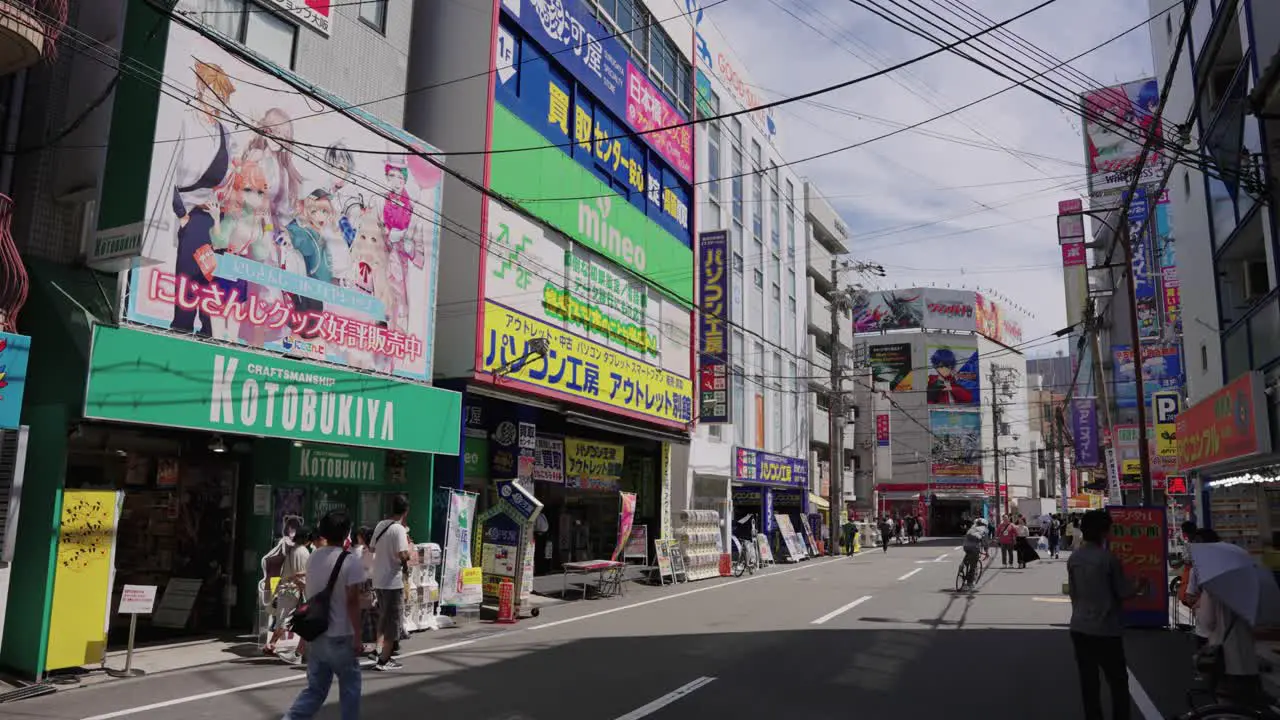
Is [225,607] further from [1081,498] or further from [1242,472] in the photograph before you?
[1081,498]

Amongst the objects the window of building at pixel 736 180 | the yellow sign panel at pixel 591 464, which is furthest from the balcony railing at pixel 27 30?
the window of building at pixel 736 180

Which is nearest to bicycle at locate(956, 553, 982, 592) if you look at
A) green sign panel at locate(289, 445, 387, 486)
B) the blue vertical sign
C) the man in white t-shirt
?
green sign panel at locate(289, 445, 387, 486)

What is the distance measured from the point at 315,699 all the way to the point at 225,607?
28.5ft

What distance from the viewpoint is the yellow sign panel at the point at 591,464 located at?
2328 cm

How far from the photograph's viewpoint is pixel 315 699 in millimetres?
5824

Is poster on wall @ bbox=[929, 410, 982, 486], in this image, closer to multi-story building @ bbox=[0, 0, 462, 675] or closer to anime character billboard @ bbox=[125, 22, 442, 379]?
multi-story building @ bbox=[0, 0, 462, 675]

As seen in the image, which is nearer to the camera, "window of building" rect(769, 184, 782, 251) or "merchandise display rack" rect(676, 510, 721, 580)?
"merchandise display rack" rect(676, 510, 721, 580)

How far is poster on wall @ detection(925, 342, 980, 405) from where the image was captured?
265 ft

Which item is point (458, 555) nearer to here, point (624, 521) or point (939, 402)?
point (624, 521)

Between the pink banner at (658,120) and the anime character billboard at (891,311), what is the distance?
59.3 meters

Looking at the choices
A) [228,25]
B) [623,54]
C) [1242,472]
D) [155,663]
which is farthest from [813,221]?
[155,663]

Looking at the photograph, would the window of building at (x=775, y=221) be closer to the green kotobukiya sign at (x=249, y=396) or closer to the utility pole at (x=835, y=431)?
the utility pole at (x=835, y=431)

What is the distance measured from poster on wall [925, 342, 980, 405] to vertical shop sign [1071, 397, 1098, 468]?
41823 mm

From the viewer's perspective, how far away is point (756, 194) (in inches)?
1539
